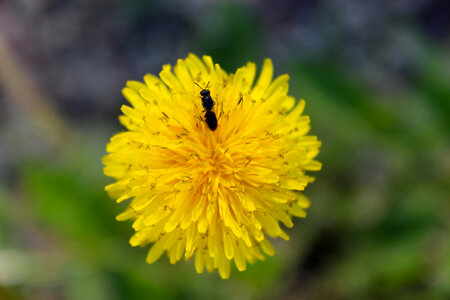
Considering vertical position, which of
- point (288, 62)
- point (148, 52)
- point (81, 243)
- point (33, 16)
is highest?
point (33, 16)

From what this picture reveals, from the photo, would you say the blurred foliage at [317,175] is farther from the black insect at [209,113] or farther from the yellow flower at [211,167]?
the black insect at [209,113]

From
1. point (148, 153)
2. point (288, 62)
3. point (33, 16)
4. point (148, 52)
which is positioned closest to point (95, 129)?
point (148, 52)

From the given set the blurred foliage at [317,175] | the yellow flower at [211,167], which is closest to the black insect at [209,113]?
the yellow flower at [211,167]

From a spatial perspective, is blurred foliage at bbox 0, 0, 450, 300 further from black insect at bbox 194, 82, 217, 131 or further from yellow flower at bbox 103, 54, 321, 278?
black insect at bbox 194, 82, 217, 131

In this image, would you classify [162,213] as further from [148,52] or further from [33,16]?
[33,16]

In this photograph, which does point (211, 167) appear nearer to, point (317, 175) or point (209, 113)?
point (209, 113)

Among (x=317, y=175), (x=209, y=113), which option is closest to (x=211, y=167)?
(x=209, y=113)

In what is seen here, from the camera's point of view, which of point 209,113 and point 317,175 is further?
point 317,175
